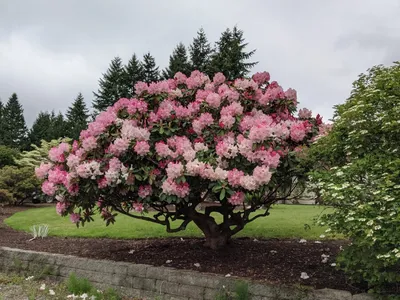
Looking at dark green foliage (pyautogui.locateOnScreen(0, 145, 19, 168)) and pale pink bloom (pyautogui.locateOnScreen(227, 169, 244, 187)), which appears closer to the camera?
pale pink bloom (pyautogui.locateOnScreen(227, 169, 244, 187))

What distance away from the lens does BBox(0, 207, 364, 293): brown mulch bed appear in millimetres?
4007

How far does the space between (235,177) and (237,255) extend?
1728 millimetres

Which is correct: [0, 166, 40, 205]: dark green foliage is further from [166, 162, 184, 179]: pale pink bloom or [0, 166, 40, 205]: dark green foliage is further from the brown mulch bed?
[166, 162, 184, 179]: pale pink bloom

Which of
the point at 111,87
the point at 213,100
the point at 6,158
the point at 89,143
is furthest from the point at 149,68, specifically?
the point at 89,143

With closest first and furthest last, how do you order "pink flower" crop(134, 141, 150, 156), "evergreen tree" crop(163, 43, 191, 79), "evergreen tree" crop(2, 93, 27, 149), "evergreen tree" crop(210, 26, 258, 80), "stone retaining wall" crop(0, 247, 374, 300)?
"stone retaining wall" crop(0, 247, 374, 300)
"pink flower" crop(134, 141, 150, 156)
"evergreen tree" crop(210, 26, 258, 80)
"evergreen tree" crop(163, 43, 191, 79)
"evergreen tree" crop(2, 93, 27, 149)

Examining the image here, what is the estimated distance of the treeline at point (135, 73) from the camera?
915 inches

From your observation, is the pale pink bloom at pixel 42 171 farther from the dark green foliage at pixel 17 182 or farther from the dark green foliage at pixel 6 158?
the dark green foliage at pixel 6 158

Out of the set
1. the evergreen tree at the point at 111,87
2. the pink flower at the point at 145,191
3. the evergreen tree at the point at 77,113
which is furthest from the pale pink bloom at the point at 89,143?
the evergreen tree at the point at 77,113

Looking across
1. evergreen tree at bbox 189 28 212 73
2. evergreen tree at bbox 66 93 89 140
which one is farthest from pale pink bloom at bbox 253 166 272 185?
evergreen tree at bbox 66 93 89 140

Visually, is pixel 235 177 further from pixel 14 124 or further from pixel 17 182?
pixel 14 124

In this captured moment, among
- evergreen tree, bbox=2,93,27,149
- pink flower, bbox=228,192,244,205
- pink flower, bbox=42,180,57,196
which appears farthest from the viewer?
evergreen tree, bbox=2,93,27,149

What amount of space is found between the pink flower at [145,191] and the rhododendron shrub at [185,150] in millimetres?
11

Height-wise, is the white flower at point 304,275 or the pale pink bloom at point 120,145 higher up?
the pale pink bloom at point 120,145

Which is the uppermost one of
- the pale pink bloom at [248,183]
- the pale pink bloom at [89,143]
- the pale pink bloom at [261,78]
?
the pale pink bloom at [261,78]
